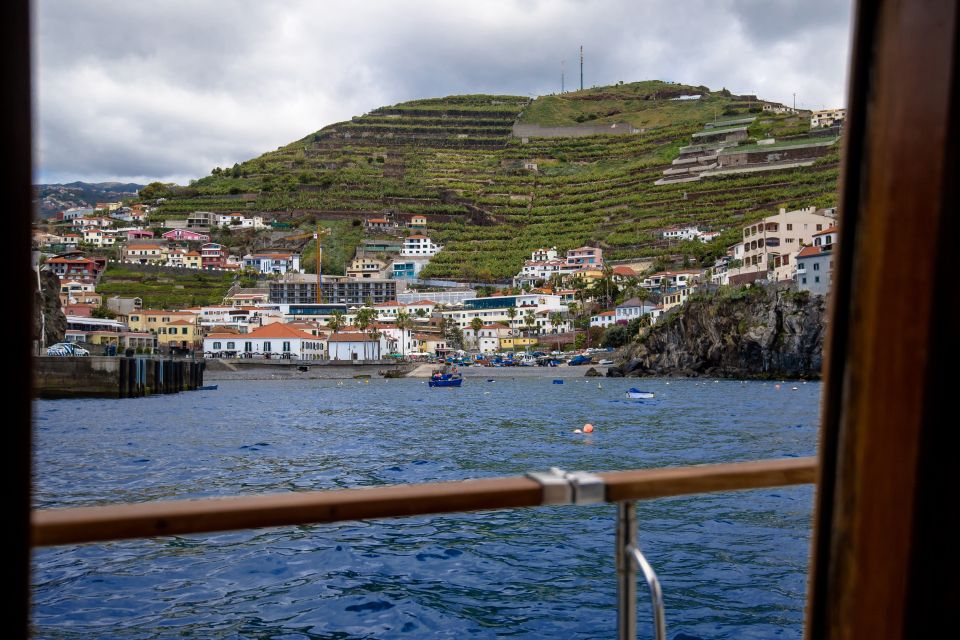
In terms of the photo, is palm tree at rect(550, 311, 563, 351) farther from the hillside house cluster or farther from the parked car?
the parked car

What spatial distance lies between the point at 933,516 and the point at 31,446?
1320 millimetres

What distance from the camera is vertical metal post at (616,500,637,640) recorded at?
202cm

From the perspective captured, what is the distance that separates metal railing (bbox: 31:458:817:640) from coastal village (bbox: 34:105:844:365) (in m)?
53.6

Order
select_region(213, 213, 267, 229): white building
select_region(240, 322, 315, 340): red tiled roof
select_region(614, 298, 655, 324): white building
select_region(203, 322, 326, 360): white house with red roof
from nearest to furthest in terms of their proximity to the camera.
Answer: select_region(203, 322, 326, 360): white house with red roof, select_region(240, 322, 315, 340): red tiled roof, select_region(614, 298, 655, 324): white building, select_region(213, 213, 267, 229): white building

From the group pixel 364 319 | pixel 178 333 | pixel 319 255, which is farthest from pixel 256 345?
pixel 319 255

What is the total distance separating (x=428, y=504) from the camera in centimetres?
168

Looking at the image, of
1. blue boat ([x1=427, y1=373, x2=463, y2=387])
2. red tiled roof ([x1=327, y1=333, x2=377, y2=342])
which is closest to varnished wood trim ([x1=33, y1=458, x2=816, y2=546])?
blue boat ([x1=427, y1=373, x2=463, y2=387])

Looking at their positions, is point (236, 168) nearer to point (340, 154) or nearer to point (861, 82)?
point (340, 154)

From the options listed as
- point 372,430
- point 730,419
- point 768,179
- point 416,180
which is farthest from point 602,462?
point 416,180

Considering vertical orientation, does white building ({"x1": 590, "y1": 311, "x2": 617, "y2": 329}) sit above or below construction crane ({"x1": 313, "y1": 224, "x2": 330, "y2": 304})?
below

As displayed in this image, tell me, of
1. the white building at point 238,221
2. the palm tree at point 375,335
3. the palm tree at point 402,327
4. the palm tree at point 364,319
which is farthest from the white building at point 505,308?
the white building at point 238,221

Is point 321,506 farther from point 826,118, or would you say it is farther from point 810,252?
point 826,118

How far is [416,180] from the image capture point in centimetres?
12225

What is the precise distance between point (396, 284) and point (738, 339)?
5029 cm
